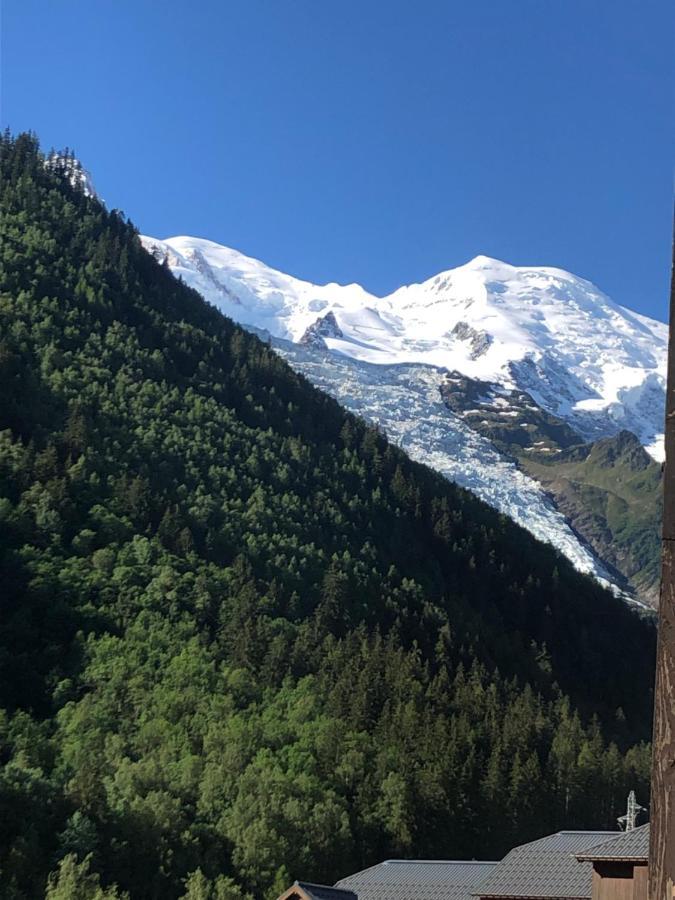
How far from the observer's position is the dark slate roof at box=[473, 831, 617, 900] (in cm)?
3081

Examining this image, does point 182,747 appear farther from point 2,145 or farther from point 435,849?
point 2,145

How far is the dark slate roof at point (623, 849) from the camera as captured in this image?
26.1 meters

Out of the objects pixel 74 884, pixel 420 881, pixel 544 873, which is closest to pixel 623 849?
pixel 544 873

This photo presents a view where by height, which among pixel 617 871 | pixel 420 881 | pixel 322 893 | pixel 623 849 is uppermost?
pixel 623 849

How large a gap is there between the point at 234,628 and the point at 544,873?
163ft

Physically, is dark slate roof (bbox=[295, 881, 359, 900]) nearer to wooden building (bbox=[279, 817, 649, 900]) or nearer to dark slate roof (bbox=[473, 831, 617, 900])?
wooden building (bbox=[279, 817, 649, 900])

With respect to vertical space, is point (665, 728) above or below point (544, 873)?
above

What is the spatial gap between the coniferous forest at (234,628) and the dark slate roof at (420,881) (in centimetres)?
1119

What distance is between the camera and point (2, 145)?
13950 centimetres

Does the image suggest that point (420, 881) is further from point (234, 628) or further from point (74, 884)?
point (234, 628)

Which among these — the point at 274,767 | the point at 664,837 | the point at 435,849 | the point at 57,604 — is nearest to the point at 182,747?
the point at 274,767

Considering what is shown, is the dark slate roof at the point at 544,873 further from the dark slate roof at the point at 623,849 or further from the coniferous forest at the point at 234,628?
the coniferous forest at the point at 234,628

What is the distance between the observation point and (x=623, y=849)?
26.5m

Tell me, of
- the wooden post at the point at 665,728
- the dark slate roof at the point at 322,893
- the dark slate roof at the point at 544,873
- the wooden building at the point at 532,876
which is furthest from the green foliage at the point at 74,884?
the wooden post at the point at 665,728
